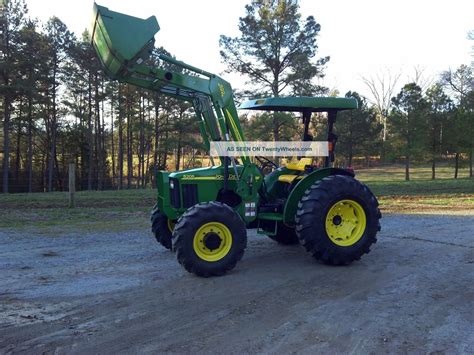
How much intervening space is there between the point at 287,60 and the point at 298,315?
95.7 feet

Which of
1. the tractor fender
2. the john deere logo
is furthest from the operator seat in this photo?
the john deere logo

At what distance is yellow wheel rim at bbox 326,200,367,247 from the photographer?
22.8ft

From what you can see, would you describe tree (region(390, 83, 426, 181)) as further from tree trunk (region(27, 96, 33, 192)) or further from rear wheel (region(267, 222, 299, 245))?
rear wheel (region(267, 222, 299, 245))

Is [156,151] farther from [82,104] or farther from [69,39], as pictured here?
[69,39]

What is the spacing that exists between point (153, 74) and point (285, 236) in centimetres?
380

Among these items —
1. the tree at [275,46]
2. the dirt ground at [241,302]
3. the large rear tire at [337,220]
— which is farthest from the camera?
Result: the tree at [275,46]

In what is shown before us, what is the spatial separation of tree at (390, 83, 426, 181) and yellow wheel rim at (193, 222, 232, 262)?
111 ft

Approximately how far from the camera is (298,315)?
4781 millimetres

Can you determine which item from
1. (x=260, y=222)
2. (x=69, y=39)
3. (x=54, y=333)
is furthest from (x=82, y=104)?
(x=54, y=333)

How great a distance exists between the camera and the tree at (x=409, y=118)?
1459 inches

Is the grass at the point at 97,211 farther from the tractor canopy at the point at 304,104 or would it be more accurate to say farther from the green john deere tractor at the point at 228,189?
the tractor canopy at the point at 304,104

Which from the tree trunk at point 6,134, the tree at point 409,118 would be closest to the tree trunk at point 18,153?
the tree trunk at point 6,134

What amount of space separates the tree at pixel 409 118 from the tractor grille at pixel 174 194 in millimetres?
33327

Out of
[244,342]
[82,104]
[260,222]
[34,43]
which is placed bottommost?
[244,342]
